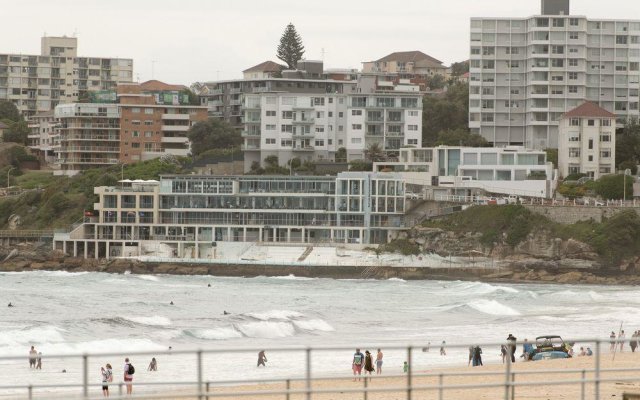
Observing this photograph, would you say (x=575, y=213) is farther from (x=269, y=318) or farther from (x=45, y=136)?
(x=45, y=136)

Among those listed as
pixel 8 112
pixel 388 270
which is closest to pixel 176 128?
pixel 8 112

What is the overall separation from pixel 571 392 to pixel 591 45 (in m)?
92.5

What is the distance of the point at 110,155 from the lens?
126 m

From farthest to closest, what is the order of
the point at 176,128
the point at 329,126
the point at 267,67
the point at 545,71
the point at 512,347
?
the point at 267,67, the point at 176,128, the point at 329,126, the point at 545,71, the point at 512,347

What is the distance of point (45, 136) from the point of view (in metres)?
137

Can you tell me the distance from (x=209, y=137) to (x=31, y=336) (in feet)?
219

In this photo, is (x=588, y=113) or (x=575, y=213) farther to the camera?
(x=588, y=113)

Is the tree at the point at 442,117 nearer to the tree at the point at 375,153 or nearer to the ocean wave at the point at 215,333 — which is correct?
the tree at the point at 375,153

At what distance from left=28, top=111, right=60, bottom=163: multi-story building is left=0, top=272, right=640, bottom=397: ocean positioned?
4569 centimetres

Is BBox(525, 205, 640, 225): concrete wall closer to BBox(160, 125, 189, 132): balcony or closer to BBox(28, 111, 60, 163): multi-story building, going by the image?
BBox(160, 125, 189, 132): balcony

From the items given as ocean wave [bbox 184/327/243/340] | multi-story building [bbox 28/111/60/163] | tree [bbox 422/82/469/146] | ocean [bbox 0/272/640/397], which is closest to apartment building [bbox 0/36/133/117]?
multi-story building [bbox 28/111/60/163]

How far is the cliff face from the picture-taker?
8681cm

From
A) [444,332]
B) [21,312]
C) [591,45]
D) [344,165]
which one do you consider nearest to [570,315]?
[444,332]

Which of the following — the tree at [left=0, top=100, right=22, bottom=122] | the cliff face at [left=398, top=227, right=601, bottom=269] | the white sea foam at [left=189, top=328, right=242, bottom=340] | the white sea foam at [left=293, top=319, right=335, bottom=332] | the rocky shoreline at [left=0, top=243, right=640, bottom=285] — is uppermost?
the tree at [left=0, top=100, right=22, bottom=122]
